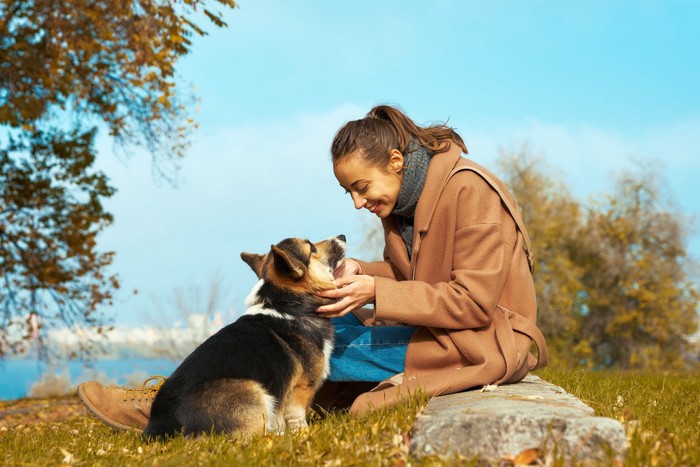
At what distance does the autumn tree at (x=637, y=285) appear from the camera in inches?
1329

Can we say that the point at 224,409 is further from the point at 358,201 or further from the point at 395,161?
the point at 395,161

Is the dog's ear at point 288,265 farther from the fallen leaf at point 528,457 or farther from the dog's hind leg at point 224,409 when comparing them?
the fallen leaf at point 528,457

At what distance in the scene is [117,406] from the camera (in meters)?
5.59

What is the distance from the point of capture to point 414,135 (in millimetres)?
Answer: 5027

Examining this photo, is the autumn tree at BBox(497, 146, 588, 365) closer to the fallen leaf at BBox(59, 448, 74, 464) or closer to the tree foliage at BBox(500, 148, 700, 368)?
the tree foliage at BBox(500, 148, 700, 368)

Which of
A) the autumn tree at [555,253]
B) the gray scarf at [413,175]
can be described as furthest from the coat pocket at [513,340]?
the autumn tree at [555,253]

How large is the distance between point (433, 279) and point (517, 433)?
5.20 ft

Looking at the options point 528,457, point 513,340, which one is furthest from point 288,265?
point 528,457

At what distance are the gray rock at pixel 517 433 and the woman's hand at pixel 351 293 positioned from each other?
3.37 ft

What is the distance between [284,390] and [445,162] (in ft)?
6.37

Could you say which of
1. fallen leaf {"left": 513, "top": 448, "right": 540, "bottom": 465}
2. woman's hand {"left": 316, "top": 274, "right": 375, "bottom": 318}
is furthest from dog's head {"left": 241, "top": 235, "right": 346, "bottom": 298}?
fallen leaf {"left": 513, "top": 448, "right": 540, "bottom": 465}

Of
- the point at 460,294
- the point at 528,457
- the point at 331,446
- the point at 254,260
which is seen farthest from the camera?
the point at 254,260

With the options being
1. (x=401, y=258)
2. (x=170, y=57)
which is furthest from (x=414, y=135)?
(x=170, y=57)

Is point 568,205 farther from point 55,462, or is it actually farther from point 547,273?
point 55,462
